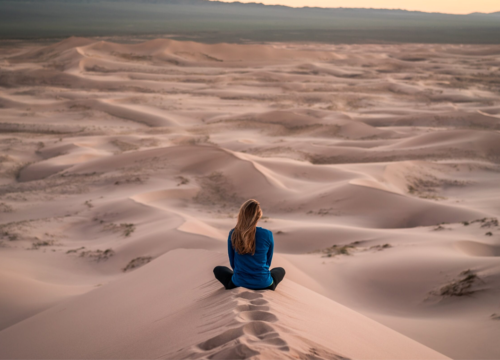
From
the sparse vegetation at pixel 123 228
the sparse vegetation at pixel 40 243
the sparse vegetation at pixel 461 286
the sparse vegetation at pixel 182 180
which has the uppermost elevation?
the sparse vegetation at pixel 461 286

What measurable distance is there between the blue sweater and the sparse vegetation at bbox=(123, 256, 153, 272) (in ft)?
9.80

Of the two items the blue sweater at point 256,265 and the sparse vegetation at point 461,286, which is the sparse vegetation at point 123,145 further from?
the blue sweater at point 256,265

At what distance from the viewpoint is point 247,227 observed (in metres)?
3.21

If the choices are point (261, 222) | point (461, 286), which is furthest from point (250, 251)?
point (261, 222)

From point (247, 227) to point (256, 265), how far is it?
330mm

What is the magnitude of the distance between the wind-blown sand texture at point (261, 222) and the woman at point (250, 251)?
122 mm

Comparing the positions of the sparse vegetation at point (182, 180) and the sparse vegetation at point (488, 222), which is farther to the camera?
the sparse vegetation at point (182, 180)

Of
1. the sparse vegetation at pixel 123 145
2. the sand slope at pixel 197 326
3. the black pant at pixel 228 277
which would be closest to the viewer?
the sand slope at pixel 197 326

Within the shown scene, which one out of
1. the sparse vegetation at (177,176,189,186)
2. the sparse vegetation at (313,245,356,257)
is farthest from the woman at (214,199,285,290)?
the sparse vegetation at (177,176,189,186)

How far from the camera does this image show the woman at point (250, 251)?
3203 mm

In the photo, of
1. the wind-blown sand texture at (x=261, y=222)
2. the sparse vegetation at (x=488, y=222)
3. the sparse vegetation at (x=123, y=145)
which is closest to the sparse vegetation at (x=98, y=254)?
the wind-blown sand texture at (x=261, y=222)

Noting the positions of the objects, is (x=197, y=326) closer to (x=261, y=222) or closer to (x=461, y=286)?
(x=461, y=286)

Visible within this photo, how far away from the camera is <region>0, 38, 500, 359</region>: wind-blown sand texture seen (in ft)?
10.9

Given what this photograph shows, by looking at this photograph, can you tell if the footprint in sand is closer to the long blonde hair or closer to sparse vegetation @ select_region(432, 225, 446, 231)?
the long blonde hair
